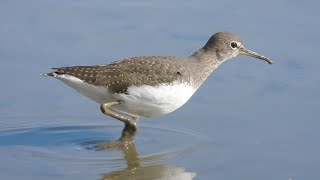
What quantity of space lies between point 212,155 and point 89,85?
175 cm

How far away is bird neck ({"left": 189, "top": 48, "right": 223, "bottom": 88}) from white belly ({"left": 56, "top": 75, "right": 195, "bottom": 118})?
1.32ft

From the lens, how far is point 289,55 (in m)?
12.8

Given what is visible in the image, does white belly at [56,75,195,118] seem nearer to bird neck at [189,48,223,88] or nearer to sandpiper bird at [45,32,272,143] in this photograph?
sandpiper bird at [45,32,272,143]

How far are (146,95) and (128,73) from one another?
1.24ft

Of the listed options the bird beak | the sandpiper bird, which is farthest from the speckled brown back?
the bird beak

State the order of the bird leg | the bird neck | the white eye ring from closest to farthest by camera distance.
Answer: the bird leg < the bird neck < the white eye ring

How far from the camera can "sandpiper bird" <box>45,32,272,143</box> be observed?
10.6m

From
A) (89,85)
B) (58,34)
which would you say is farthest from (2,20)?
(89,85)

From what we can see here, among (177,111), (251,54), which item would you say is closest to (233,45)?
(251,54)

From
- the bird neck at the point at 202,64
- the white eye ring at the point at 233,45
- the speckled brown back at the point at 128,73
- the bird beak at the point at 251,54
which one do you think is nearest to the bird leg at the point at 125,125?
the speckled brown back at the point at 128,73

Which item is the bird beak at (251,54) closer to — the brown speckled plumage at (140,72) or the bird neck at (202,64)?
the bird neck at (202,64)

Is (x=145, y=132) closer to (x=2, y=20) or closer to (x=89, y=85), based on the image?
(x=89, y=85)

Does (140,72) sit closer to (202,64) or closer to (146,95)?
(146,95)

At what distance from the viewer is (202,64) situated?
11.5 meters
